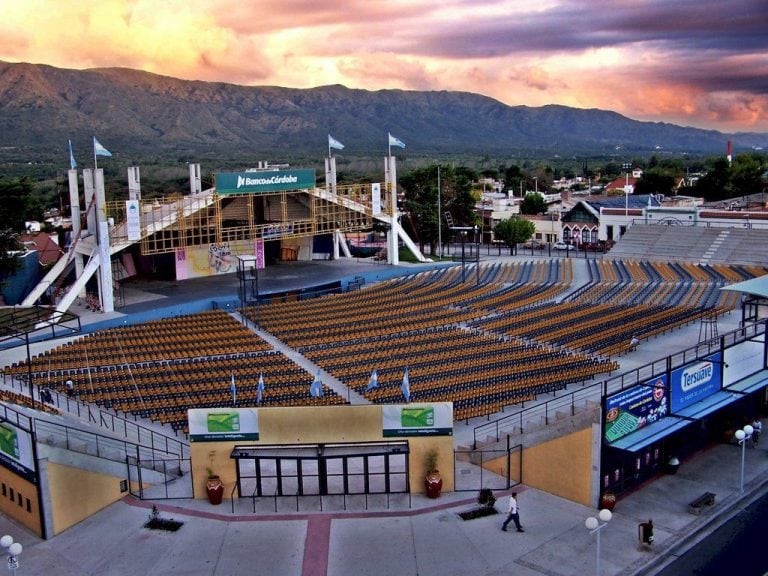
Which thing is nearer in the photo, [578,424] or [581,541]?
[581,541]

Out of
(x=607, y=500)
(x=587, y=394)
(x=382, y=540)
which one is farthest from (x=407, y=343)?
(x=382, y=540)

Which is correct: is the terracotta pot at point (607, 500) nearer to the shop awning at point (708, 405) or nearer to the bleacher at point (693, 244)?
the shop awning at point (708, 405)

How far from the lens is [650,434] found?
20.5 metres

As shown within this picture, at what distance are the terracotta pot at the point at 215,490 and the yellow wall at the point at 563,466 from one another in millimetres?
8244

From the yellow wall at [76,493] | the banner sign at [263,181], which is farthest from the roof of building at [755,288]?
the banner sign at [263,181]

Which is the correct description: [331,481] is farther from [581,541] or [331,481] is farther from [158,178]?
[158,178]

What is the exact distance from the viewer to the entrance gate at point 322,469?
20.5 metres

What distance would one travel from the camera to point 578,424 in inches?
793

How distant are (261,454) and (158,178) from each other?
137m

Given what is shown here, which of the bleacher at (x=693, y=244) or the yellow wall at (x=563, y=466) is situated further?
the bleacher at (x=693, y=244)

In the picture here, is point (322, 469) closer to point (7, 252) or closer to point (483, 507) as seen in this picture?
point (483, 507)

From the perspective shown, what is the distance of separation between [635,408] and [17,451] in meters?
16.2

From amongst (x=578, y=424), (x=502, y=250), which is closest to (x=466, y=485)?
(x=578, y=424)

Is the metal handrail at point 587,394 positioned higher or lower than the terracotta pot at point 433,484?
higher
